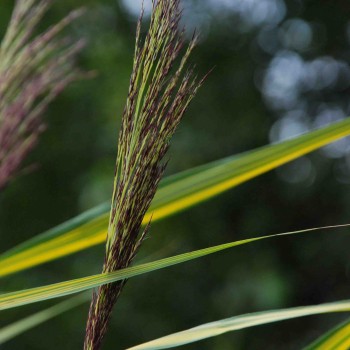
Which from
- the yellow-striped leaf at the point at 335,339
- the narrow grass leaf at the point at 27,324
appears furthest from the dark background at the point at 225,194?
the yellow-striped leaf at the point at 335,339

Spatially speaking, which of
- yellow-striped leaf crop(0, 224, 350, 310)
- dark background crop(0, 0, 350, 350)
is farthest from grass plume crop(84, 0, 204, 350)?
dark background crop(0, 0, 350, 350)

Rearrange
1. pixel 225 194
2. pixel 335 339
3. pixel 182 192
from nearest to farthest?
pixel 335 339
pixel 182 192
pixel 225 194

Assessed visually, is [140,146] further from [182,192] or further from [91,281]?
[182,192]

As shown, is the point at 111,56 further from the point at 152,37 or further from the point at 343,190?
the point at 152,37

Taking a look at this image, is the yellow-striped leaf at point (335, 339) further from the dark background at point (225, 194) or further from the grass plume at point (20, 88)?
the dark background at point (225, 194)

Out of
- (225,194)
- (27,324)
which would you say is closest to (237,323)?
(27,324)
